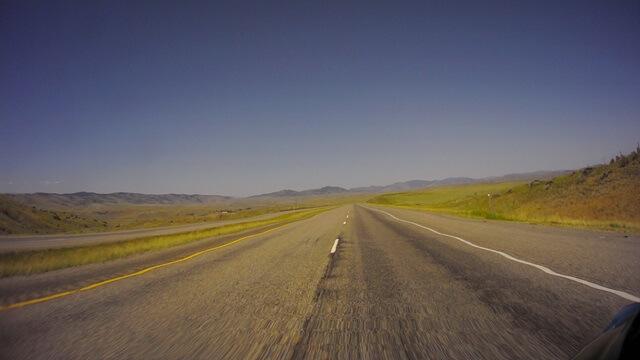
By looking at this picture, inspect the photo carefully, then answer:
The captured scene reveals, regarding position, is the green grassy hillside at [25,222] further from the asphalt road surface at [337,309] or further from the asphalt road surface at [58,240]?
the asphalt road surface at [337,309]

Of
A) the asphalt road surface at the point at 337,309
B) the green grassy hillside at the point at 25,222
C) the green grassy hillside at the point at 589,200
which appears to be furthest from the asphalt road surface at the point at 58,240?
the green grassy hillside at the point at 589,200

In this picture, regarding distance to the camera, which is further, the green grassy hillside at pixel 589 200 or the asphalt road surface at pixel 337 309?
the green grassy hillside at pixel 589 200

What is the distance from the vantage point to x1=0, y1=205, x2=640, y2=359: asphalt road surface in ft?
9.99

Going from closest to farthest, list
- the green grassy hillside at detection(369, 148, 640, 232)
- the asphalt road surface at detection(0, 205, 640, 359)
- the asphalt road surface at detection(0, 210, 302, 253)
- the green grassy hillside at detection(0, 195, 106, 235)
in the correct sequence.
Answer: the asphalt road surface at detection(0, 205, 640, 359), the green grassy hillside at detection(369, 148, 640, 232), the asphalt road surface at detection(0, 210, 302, 253), the green grassy hillside at detection(0, 195, 106, 235)

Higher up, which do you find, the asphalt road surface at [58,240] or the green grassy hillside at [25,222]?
the green grassy hillside at [25,222]

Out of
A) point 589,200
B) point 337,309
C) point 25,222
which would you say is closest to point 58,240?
point 25,222

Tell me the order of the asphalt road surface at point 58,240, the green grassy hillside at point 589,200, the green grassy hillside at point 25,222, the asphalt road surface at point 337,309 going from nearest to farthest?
the asphalt road surface at point 337,309
the green grassy hillside at point 589,200
the asphalt road surface at point 58,240
the green grassy hillside at point 25,222

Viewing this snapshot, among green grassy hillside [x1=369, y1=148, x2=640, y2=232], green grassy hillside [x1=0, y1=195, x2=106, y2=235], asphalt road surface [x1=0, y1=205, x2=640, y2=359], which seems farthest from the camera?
green grassy hillside [x1=0, y1=195, x2=106, y2=235]

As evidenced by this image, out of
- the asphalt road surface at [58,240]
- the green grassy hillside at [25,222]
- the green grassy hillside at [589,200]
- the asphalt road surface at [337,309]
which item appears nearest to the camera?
the asphalt road surface at [337,309]

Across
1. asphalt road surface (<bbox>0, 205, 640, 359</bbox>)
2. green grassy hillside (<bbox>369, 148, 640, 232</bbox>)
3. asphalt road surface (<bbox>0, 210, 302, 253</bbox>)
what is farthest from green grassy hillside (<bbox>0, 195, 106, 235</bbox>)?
green grassy hillside (<bbox>369, 148, 640, 232</bbox>)

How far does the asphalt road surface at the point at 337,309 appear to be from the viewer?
3045 millimetres

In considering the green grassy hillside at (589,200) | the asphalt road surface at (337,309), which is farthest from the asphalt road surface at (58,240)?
the green grassy hillside at (589,200)

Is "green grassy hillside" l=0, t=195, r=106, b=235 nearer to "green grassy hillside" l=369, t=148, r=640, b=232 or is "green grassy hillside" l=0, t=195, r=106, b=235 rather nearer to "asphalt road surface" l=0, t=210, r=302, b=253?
"asphalt road surface" l=0, t=210, r=302, b=253

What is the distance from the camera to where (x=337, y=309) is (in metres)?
4.13
